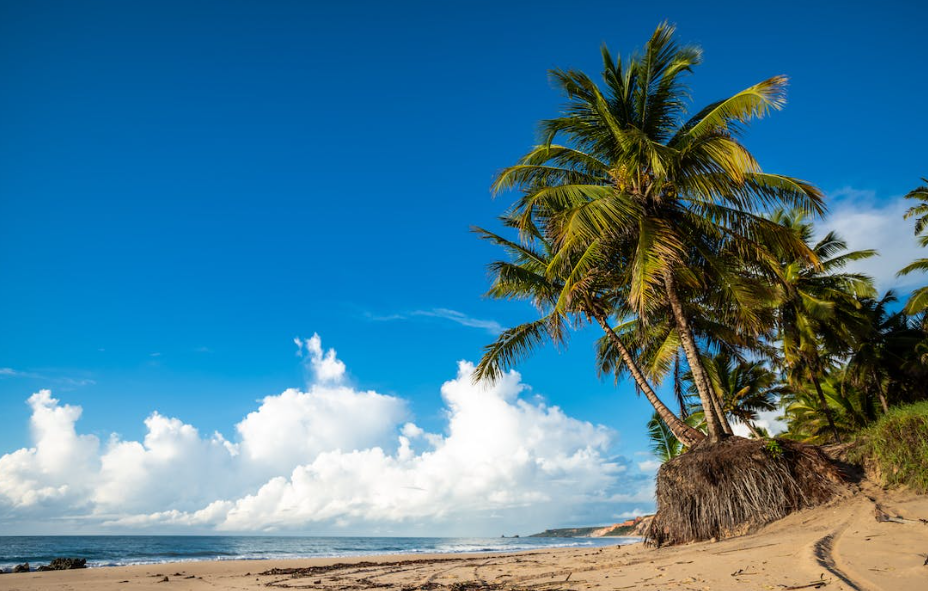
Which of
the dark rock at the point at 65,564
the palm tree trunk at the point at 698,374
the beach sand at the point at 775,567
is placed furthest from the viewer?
the dark rock at the point at 65,564

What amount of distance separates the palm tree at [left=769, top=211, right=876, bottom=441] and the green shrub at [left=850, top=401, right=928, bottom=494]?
8540mm

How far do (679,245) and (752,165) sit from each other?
81.6 inches

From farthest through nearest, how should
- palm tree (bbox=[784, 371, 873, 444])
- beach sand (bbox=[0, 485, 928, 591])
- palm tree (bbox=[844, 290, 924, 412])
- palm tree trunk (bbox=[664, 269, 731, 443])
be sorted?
palm tree (bbox=[784, 371, 873, 444]) < palm tree (bbox=[844, 290, 924, 412]) < palm tree trunk (bbox=[664, 269, 731, 443]) < beach sand (bbox=[0, 485, 928, 591])

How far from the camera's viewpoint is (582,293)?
44.6 feet

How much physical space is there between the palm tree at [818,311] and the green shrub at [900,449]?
28.0 feet

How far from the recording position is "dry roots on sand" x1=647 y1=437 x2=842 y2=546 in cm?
977

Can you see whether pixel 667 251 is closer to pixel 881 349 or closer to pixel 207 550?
pixel 881 349

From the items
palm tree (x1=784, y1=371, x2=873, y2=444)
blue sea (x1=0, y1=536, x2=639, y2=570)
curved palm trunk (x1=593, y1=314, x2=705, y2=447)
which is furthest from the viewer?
blue sea (x1=0, y1=536, x2=639, y2=570)

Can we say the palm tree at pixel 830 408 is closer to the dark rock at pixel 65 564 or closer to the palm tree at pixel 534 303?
the palm tree at pixel 534 303

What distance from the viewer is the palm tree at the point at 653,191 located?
35.8 ft

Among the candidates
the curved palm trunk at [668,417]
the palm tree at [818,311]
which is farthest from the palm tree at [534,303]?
the palm tree at [818,311]

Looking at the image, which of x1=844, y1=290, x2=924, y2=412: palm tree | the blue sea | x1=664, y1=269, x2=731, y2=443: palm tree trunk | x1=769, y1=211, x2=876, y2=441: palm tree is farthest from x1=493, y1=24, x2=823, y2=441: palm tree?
the blue sea

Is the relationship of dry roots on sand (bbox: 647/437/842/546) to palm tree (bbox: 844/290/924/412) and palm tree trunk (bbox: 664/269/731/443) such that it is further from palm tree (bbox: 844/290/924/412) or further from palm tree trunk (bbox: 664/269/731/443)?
palm tree (bbox: 844/290/924/412)

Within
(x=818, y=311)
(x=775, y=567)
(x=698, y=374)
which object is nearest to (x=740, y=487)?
(x=698, y=374)
